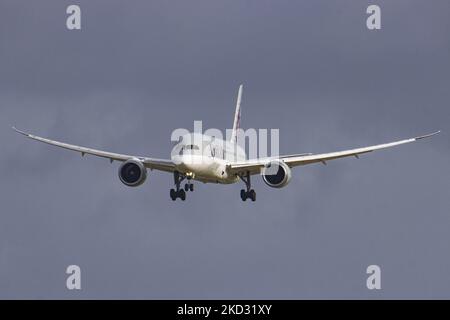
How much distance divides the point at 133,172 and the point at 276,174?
11810 mm

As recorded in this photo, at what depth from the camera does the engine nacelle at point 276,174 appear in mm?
127750

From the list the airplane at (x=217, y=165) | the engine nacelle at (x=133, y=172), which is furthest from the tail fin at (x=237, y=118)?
the engine nacelle at (x=133, y=172)

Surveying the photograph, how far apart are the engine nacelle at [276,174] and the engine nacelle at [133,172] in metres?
10.0

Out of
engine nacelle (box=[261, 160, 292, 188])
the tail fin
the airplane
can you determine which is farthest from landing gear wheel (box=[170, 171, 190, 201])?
the tail fin

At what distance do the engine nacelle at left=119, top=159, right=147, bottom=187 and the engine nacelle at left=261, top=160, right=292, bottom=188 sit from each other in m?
10.0

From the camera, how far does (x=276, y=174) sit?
12825cm

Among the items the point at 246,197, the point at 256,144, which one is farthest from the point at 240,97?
the point at 246,197

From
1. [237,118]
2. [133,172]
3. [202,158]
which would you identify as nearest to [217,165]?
[202,158]

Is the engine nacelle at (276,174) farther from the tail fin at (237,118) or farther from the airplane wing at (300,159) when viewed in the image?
the tail fin at (237,118)

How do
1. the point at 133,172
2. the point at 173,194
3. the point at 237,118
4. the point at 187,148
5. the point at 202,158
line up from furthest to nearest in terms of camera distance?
the point at 237,118 → the point at 133,172 → the point at 173,194 → the point at 202,158 → the point at 187,148

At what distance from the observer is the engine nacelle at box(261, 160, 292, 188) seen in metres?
128

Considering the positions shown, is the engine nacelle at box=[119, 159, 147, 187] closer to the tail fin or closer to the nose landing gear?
the nose landing gear

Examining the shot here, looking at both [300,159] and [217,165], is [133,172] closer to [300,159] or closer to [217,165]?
[217,165]
